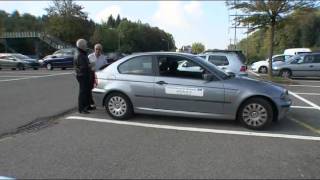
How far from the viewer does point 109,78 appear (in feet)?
31.1

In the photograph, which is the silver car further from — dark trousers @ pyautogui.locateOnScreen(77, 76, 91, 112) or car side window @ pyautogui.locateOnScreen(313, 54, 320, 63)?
car side window @ pyautogui.locateOnScreen(313, 54, 320, 63)

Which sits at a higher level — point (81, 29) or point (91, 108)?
point (81, 29)

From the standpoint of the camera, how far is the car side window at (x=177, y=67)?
898cm

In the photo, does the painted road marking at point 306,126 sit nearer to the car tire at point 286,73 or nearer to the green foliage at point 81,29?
the car tire at point 286,73

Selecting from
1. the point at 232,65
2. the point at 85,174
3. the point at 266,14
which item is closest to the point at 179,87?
the point at 85,174

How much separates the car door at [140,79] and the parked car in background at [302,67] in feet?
53.0

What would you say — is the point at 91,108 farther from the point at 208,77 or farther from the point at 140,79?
the point at 208,77

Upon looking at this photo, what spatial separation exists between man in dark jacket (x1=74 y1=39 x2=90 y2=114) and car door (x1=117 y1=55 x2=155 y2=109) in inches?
41.7

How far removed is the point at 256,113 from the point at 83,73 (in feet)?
13.5

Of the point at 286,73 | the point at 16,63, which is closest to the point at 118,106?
the point at 286,73

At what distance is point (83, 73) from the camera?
33.0 ft

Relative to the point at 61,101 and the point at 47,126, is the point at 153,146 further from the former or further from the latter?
the point at 61,101

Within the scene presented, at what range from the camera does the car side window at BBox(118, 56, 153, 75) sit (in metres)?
9.22

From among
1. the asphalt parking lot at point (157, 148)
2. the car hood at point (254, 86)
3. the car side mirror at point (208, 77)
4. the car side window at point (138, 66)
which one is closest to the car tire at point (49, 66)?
the asphalt parking lot at point (157, 148)
